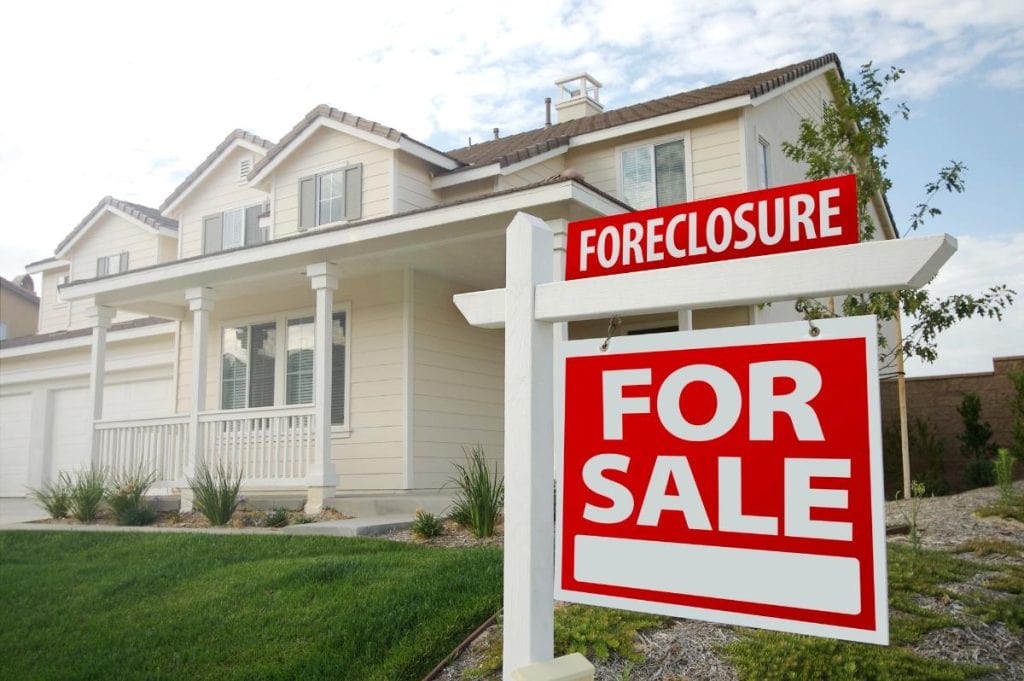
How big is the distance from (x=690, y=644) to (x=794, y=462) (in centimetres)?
228

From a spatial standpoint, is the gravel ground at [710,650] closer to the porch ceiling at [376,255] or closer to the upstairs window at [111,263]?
the porch ceiling at [376,255]

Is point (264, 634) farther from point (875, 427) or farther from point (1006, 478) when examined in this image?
point (1006, 478)

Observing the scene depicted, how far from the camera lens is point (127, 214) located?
62.1ft

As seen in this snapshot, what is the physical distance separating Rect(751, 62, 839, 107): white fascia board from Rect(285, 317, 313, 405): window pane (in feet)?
23.2

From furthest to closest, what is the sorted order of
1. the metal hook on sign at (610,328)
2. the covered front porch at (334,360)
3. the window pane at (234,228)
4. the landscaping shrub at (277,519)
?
the window pane at (234,228), the covered front porch at (334,360), the landscaping shrub at (277,519), the metal hook on sign at (610,328)

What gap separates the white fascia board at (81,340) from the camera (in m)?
15.6

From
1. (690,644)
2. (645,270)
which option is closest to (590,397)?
(645,270)

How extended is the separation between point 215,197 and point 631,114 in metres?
7.58

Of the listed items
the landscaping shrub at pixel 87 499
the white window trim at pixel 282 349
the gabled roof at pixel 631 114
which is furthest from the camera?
the gabled roof at pixel 631 114

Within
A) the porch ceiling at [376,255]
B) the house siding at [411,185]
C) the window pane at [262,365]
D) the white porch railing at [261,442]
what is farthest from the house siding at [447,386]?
the window pane at [262,365]

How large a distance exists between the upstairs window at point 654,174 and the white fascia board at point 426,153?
2552 mm

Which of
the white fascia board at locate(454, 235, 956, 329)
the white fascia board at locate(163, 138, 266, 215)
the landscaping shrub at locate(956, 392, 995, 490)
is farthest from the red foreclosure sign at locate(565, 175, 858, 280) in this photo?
the white fascia board at locate(163, 138, 266, 215)

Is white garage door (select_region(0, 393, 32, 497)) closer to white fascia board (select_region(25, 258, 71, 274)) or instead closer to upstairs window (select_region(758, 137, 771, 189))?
white fascia board (select_region(25, 258, 71, 274))

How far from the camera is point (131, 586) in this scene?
6137 mm
